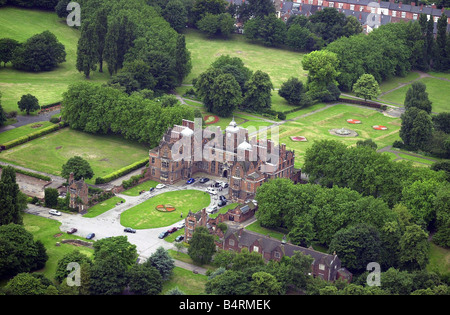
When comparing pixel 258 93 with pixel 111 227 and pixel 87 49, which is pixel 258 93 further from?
pixel 111 227


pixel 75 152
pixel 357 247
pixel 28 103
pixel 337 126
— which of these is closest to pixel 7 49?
pixel 28 103

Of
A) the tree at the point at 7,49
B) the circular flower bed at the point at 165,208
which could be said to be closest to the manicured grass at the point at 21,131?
the tree at the point at 7,49

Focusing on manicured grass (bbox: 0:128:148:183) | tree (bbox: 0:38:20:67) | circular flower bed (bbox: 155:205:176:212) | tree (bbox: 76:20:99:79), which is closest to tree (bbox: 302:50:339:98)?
tree (bbox: 76:20:99:79)

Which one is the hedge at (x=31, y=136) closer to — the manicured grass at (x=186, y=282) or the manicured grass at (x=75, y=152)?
the manicured grass at (x=75, y=152)

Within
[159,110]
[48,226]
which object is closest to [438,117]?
[159,110]

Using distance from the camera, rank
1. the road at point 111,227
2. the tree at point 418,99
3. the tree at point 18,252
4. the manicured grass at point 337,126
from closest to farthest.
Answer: the tree at point 18,252 < the road at point 111,227 < the manicured grass at point 337,126 < the tree at point 418,99

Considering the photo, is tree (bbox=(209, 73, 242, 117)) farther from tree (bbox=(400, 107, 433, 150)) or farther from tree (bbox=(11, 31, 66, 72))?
tree (bbox=(11, 31, 66, 72))
